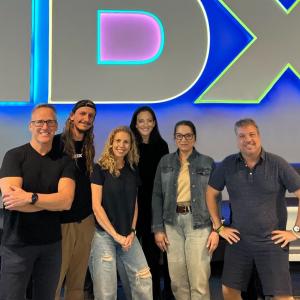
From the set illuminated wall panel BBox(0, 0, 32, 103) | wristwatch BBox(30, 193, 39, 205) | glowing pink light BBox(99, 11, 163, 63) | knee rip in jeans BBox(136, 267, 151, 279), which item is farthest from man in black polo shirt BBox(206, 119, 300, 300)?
illuminated wall panel BBox(0, 0, 32, 103)

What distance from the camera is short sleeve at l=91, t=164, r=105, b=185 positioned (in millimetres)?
2205

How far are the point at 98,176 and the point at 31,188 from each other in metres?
0.50

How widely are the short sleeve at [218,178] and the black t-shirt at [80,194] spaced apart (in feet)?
2.70

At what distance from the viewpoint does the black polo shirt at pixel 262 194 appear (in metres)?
2.13

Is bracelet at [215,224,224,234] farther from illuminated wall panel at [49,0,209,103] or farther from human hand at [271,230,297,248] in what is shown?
illuminated wall panel at [49,0,209,103]

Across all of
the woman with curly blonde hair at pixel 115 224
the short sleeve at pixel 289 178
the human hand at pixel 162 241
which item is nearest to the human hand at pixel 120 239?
the woman with curly blonde hair at pixel 115 224

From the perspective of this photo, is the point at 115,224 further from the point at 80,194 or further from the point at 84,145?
the point at 84,145

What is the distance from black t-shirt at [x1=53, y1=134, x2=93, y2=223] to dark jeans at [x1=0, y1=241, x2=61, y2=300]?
323 millimetres

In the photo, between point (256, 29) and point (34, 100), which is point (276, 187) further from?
point (34, 100)

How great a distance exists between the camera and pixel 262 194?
7.00ft

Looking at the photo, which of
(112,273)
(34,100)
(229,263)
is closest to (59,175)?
(112,273)

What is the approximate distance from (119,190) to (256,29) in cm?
278

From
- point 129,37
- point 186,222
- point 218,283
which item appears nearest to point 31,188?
point 186,222

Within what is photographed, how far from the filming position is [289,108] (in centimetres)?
410
